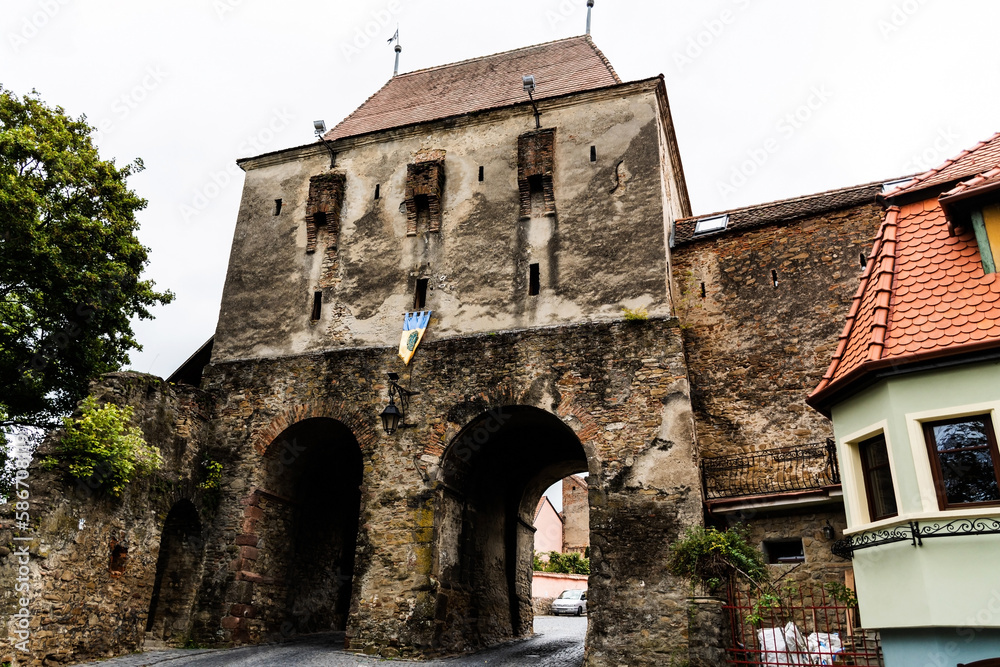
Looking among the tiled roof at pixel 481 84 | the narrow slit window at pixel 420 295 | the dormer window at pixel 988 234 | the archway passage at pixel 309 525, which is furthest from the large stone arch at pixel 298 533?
the dormer window at pixel 988 234

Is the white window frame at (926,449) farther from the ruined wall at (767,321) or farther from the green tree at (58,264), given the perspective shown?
the green tree at (58,264)

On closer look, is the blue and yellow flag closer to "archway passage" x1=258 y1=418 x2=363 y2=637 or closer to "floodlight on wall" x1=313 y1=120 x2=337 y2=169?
"archway passage" x1=258 y1=418 x2=363 y2=637

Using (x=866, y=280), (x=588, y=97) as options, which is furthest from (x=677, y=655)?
(x=588, y=97)

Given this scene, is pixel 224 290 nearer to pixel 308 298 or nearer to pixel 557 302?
pixel 308 298

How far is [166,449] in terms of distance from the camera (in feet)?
43.1

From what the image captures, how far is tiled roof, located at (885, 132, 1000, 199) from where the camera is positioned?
9.07m

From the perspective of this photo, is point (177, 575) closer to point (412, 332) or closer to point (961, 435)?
point (412, 332)

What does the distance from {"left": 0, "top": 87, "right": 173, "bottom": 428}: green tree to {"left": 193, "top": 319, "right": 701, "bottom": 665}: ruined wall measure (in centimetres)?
453

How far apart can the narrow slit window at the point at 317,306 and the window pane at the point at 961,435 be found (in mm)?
11161

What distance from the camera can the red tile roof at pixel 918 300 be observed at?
7695 millimetres

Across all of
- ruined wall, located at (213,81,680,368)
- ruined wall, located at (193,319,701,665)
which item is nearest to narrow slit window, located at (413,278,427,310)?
ruined wall, located at (213,81,680,368)

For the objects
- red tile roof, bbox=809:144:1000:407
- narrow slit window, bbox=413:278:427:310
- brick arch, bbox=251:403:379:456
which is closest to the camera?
red tile roof, bbox=809:144:1000:407

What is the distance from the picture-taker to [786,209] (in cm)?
1438

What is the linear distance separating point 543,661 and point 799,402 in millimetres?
6237
